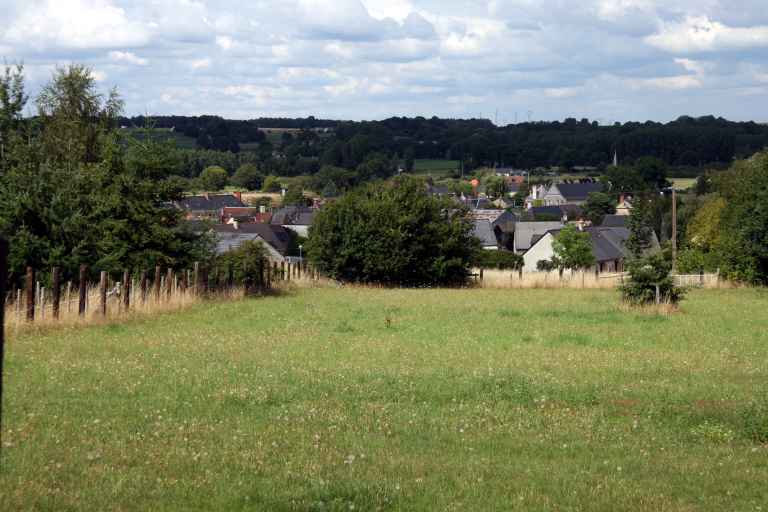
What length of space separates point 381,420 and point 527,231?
93447 mm

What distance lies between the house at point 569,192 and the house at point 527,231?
238ft

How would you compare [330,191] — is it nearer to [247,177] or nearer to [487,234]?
[247,177]

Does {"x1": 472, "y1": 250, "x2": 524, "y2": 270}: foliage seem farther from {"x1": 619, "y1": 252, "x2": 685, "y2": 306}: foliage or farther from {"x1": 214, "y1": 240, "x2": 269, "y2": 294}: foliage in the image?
{"x1": 619, "y1": 252, "x2": 685, "y2": 306}: foliage

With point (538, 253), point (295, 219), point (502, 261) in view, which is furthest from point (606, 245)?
point (295, 219)

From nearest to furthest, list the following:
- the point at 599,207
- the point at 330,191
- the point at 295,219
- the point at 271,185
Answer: the point at 295,219 < the point at 599,207 < the point at 330,191 < the point at 271,185

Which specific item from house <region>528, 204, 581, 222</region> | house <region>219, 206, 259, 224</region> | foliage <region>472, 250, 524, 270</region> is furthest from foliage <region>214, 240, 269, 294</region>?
house <region>528, 204, 581, 222</region>

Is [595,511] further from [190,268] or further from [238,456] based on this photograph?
[190,268]

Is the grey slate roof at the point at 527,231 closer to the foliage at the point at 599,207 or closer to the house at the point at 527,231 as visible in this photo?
the house at the point at 527,231

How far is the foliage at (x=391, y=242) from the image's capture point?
162ft

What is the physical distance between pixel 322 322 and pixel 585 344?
6730 mm

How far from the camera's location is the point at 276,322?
78.8 ft

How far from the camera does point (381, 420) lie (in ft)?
36.3

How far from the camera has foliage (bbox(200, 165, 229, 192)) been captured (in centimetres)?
16750

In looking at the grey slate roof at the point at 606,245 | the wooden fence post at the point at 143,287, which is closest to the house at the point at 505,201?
the grey slate roof at the point at 606,245
